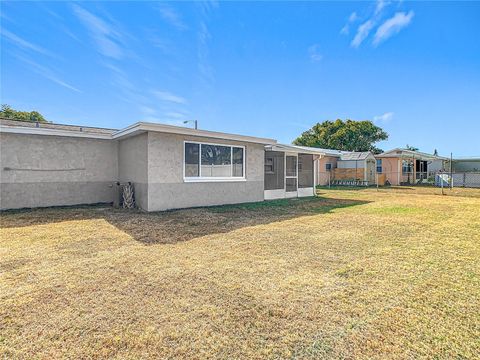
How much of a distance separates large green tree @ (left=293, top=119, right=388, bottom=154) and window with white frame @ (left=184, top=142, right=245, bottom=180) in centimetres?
3239

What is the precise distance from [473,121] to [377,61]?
21.5 metres

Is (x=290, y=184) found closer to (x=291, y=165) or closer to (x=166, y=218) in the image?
(x=291, y=165)

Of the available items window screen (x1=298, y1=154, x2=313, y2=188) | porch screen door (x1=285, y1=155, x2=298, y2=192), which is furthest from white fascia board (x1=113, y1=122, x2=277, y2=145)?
window screen (x1=298, y1=154, x2=313, y2=188)

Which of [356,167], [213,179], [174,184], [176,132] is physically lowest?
[174,184]

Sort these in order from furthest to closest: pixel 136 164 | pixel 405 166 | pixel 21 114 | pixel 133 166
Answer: pixel 405 166 → pixel 21 114 → pixel 133 166 → pixel 136 164

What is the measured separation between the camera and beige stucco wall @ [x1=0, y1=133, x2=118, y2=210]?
29.7 feet

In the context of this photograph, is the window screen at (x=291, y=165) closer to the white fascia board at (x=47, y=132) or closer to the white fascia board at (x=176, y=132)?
the white fascia board at (x=176, y=132)

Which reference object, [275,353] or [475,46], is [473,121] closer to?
[475,46]

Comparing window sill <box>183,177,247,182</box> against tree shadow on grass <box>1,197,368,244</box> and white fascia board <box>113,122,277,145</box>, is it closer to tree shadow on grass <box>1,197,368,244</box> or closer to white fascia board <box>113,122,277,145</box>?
tree shadow on grass <box>1,197,368,244</box>

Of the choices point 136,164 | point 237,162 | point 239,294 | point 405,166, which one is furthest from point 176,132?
point 405,166

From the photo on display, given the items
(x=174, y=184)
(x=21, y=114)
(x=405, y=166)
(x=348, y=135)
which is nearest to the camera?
(x=174, y=184)

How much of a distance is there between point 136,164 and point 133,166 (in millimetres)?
342

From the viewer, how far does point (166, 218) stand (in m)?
7.86

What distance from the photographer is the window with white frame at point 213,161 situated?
9805mm
